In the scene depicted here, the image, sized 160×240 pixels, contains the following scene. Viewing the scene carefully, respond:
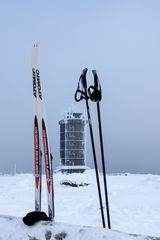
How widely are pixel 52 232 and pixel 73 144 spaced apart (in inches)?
1799

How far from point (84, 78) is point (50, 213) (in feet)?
6.86

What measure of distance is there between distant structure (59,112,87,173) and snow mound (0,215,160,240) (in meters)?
45.4

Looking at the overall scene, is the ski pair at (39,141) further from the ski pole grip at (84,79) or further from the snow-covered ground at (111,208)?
the snow-covered ground at (111,208)

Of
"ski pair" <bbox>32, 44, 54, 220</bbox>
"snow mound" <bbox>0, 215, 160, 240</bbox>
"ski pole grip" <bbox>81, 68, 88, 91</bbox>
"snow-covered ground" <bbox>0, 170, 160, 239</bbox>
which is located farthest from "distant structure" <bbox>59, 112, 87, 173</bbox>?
"snow mound" <bbox>0, 215, 160, 240</bbox>

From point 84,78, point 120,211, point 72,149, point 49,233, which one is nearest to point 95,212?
point 120,211

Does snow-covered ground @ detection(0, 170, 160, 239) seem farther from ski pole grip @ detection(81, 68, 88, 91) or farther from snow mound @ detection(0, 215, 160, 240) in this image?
snow mound @ detection(0, 215, 160, 240)

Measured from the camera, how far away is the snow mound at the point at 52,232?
2963 millimetres

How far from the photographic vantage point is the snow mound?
117 inches

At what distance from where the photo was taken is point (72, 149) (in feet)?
161

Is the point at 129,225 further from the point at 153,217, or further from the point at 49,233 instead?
the point at 49,233

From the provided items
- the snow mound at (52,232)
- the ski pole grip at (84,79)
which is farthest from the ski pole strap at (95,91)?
the snow mound at (52,232)

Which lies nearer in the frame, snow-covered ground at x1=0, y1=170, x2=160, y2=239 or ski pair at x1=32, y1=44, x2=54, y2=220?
ski pair at x1=32, y1=44, x2=54, y2=220

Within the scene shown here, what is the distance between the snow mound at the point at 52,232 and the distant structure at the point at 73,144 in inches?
1786

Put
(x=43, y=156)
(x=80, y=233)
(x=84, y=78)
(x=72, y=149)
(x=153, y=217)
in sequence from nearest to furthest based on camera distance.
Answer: (x=80, y=233), (x=84, y=78), (x=43, y=156), (x=153, y=217), (x=72, y=149)
